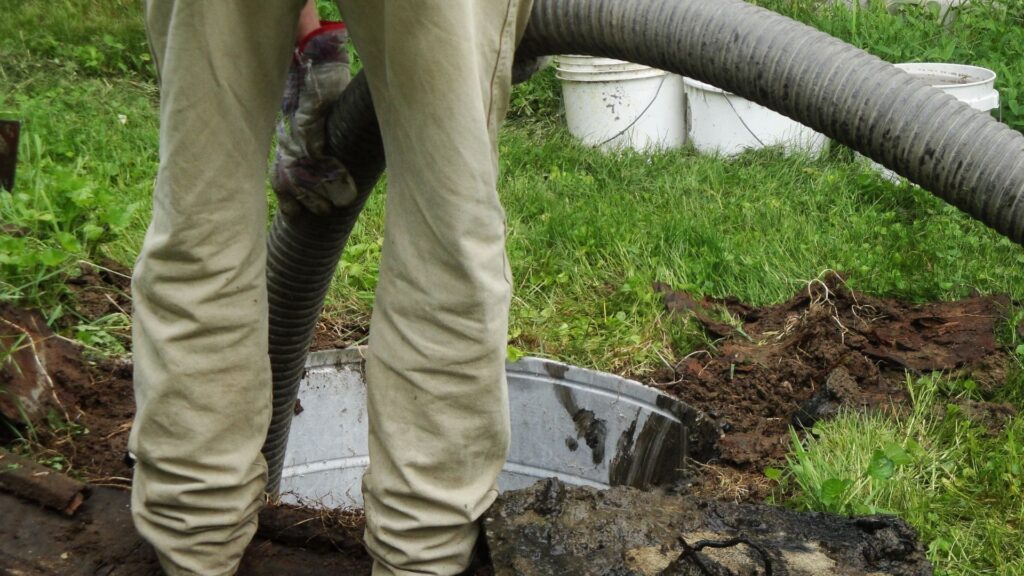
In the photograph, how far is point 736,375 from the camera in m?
3.09

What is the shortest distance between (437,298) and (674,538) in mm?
631

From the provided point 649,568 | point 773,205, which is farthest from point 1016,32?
Result: point 649,568

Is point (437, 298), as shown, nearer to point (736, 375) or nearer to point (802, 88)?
point (802, 88)

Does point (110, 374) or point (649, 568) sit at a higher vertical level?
point (649, 568)

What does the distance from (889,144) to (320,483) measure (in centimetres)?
217

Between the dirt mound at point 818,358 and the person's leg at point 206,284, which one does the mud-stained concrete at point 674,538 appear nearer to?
the person's leg at point 206,284

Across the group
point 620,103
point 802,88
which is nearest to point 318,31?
point 802,88

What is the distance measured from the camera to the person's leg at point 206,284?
1.83 metres

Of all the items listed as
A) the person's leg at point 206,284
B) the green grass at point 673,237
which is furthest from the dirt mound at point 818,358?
the person's leg at point 206,284

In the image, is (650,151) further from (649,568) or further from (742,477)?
(649,568)

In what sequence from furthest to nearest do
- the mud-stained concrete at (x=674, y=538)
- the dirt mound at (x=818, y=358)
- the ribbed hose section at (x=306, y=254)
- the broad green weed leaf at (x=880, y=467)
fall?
1. the dirt mound at (x=818, y=358)
2. the broad green weed leaf at (x=880, y=467)
3. the ribbed hose section at (x=306, y=254)
4. the mud-stained concrete at (x=674, y=538)

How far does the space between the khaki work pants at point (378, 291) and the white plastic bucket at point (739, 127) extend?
3116 mm

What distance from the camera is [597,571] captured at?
6.29 feet

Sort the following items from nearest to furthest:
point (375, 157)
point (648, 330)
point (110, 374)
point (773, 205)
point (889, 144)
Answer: point (889, 144) → point (375, 157) → point (110, 374) → point (648, 330) → point (773, 205)
